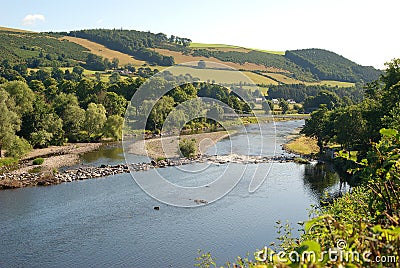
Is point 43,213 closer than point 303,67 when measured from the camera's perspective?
Yes

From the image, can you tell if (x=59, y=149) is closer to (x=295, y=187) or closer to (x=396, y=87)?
(x=295, y=187)

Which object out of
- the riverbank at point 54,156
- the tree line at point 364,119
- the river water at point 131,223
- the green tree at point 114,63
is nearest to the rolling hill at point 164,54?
the green tree at point 114,63

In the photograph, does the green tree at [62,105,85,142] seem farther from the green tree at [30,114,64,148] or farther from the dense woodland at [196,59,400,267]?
the dense woodland at [196,59,400,267]

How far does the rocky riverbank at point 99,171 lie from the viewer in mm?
27922

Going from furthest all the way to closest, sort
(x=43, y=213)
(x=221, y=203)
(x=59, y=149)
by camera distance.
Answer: (x=59, y=149) → (x=221, y=203) → (x=43, y=213)

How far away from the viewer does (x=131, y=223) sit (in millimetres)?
20266

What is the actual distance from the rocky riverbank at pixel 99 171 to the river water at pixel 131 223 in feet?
3.98

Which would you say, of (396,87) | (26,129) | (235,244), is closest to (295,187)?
(396,87)

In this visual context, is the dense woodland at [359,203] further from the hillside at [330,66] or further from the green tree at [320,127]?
the hillside at [330,66]

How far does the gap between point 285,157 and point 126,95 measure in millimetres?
33362

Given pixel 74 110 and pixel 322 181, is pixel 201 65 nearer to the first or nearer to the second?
pixel 322 181

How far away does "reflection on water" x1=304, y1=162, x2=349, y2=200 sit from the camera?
26.4 meters

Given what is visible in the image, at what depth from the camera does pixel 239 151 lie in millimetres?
40750

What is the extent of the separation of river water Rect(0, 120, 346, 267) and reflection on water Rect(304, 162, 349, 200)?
13 centimetres
